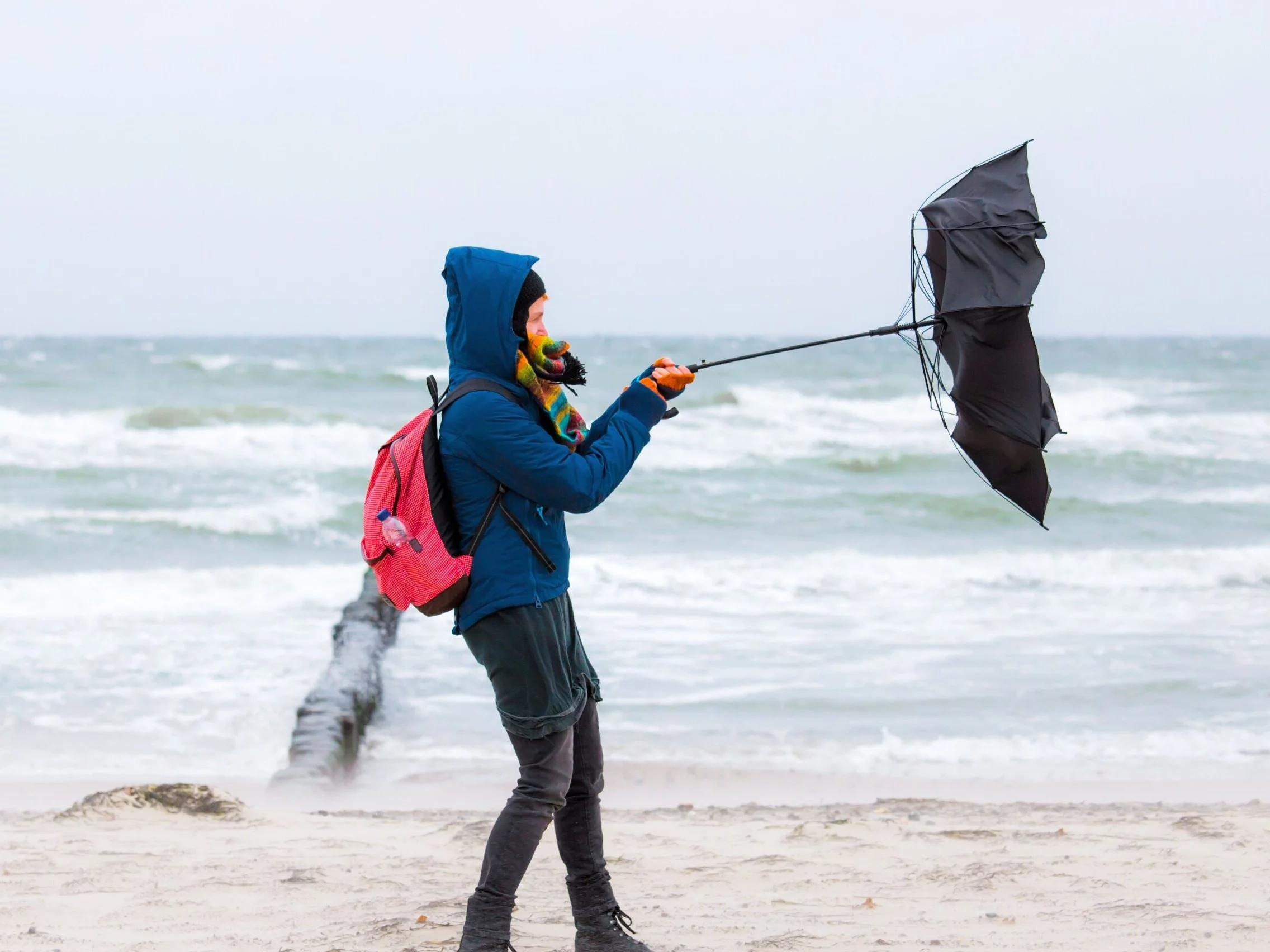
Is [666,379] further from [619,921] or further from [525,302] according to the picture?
[619,921]

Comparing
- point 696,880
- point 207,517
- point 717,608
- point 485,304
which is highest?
point 485,304

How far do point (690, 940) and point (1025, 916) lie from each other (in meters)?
0.98

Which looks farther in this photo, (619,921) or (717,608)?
(717,608)

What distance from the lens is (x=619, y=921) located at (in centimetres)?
293

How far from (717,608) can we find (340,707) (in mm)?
3958

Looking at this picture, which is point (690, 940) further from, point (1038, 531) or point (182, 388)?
point (182, 388)

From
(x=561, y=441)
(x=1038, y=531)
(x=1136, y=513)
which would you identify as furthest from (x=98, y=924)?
(x=1136, y=513)

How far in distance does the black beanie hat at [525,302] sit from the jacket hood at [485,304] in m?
0.02

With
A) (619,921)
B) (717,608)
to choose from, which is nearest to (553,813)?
(619,921)

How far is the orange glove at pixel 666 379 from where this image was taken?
2.64 metres

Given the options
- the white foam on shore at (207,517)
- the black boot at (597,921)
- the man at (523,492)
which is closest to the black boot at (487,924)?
the man at (523,492)

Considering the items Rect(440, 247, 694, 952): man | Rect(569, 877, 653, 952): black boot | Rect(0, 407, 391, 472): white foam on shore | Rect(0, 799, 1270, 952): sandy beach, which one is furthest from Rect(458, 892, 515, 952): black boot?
Rect(0, 407, 391, 472): white foam on shore

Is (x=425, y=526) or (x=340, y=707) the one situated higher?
(x=425, y=526)

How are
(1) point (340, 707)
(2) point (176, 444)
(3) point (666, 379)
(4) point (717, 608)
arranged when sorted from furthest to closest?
(2) point (176, 444) < (4) point (717, 608) < (1) point (340, 707) < (3) point (666, 379)
